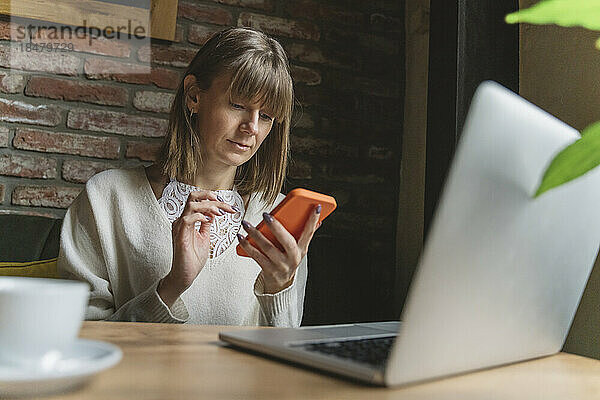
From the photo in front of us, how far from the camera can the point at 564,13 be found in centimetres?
36

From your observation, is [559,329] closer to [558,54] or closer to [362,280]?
[558,54]

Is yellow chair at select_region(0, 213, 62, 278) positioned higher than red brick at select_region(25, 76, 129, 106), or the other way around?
red brick at select_region(25, 76, 129, 106)

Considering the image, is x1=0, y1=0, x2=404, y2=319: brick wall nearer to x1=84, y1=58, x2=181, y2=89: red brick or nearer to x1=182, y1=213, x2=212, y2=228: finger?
x1=84, y1=58, x2=181, y2=89: red brick

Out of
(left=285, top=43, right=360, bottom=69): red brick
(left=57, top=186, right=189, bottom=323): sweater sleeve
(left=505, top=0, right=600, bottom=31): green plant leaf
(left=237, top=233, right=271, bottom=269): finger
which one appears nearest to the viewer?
(left=505, top=0, right=600, bottom=31): green plant leaf

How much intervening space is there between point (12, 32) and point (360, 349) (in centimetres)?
175

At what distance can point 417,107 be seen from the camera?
2.18 m

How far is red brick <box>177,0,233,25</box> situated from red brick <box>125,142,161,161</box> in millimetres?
458

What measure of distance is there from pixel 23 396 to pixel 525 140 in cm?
41

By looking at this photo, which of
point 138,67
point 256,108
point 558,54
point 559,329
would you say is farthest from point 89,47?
point 559,329

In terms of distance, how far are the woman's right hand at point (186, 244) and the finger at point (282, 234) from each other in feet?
0.54

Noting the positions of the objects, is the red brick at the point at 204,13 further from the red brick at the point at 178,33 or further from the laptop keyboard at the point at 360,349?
the laptop keyboard at the point at 360,349

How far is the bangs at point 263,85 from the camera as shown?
4.40 ft

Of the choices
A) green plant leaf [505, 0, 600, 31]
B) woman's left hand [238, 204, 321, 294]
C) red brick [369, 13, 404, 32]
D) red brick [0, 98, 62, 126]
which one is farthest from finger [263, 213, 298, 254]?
red brick [369, 13, 404, 32]

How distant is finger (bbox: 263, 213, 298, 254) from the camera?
998 mm
